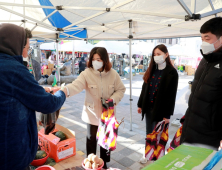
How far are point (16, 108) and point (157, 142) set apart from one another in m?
1.86

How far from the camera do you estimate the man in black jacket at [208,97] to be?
1.48m

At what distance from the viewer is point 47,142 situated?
2.10 m

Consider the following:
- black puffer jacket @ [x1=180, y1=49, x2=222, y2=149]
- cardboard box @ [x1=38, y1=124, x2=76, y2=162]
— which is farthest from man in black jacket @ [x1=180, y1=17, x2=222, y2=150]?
cardboard box @ [x1=38, y1=124, x2=76, y2=162]

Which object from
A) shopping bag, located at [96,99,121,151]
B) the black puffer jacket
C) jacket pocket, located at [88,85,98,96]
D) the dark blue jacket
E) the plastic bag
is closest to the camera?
the dark blue jacket

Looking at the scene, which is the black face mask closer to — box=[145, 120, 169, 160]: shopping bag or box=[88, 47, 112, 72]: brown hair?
box=[145, 120, 169, 160]: shopping bag

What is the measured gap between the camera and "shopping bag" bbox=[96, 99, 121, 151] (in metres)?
2.20

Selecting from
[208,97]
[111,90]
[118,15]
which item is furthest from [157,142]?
[118,15]

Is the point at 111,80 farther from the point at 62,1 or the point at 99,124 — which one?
A: the point at 62,1

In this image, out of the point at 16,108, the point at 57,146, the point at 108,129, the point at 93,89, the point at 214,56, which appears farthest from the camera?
the point at 93,89

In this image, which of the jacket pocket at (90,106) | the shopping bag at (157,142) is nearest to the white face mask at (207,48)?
the shopping bag at (157,142)

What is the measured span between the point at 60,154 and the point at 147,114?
50.4 inches

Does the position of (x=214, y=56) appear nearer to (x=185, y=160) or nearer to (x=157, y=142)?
(x=185, y=160)

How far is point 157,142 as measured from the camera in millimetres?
2316

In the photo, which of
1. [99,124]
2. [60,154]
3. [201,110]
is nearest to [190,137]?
[201,110]
